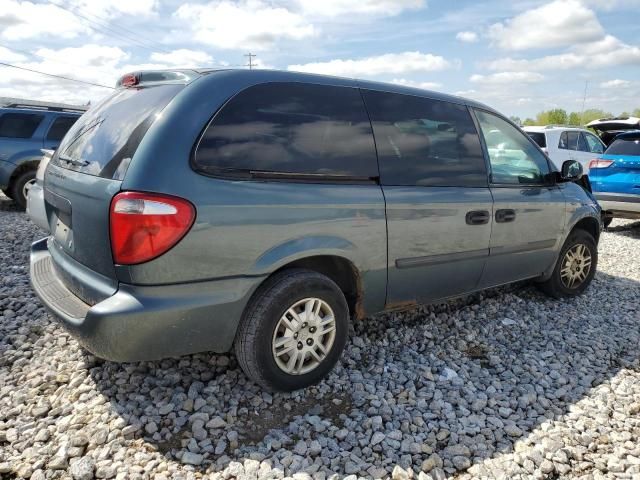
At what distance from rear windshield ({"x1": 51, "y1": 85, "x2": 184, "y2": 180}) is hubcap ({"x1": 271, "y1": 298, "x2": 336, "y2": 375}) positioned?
118 cm

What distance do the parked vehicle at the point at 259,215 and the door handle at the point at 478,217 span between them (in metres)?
0.01

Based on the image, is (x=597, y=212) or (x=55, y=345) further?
(x=597, y=212)

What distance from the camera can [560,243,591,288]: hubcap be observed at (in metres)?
4.66

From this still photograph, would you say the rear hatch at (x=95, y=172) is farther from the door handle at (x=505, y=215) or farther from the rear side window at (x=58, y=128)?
the rear side window at (x=58, y=128)

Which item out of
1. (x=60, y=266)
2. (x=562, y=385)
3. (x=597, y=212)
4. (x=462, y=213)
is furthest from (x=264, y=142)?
(x=597, y=212)

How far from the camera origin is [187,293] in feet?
7.79

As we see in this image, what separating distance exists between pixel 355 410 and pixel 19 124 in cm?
865

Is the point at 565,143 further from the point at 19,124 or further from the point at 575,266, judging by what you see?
the point at 19,124

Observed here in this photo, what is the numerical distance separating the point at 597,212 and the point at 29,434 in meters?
4.93

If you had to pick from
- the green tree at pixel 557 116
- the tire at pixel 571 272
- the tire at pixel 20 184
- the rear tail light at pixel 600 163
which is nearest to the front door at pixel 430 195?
the tire at pixel 571 272

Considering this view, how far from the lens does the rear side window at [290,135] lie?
2488 millimetres

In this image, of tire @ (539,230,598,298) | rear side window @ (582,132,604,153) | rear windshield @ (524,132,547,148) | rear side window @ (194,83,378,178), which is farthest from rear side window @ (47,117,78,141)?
rear side window @ (582,132,604,153)

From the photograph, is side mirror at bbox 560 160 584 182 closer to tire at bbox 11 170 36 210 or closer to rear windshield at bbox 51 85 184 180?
rear windshield at bbox 51 85 184 180

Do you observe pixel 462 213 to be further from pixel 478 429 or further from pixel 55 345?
pixel 55 345
